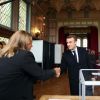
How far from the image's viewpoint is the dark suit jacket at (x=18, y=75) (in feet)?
7.43

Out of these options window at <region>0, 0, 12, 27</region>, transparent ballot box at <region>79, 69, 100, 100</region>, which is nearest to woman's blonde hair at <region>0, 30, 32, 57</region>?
transparent ballot box at <region>79, 69, 100, 100</region>

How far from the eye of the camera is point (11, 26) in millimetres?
11516

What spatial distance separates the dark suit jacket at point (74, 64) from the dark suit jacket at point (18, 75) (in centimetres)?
173

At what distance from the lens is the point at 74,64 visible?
4082mm

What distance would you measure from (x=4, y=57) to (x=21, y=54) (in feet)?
0.45

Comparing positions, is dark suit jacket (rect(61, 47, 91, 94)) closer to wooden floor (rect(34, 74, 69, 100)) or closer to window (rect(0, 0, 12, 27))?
wooden floor (rect(34, 74, 69, 100))

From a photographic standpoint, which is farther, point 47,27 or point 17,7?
point 47,27

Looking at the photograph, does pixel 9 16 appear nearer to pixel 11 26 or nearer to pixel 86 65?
pixel 11 26

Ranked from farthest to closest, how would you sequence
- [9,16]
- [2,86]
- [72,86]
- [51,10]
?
[51,10], [9,16], [72,86], [2,86]

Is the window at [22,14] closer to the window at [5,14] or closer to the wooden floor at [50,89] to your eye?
the window at [5,14]

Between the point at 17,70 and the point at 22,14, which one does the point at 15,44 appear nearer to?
the point at 17,70

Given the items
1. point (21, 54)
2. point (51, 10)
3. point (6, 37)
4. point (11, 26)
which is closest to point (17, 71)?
point (21, 54)

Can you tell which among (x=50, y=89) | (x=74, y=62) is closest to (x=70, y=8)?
(x=50, y=89)

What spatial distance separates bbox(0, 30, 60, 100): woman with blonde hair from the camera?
227 centimetres
